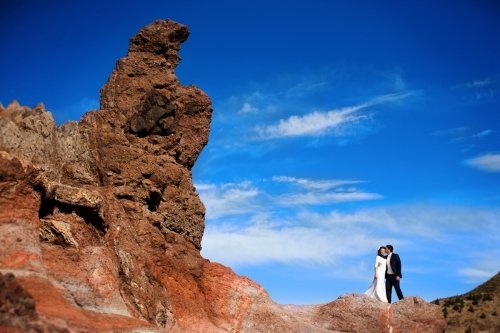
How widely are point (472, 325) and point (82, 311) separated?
75.3 feet

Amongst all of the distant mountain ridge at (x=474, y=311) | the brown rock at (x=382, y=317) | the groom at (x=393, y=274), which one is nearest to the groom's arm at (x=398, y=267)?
the groom at (x=393, y=274)

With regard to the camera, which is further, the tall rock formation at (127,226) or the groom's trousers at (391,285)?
the groom's trousers at (391,285)

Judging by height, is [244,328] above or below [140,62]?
below

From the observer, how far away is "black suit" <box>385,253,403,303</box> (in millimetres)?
36062

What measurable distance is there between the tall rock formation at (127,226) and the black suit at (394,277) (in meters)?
1.77

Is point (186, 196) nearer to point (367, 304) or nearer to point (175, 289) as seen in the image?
point (175, 289)

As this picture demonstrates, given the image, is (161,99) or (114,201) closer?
(114,201)

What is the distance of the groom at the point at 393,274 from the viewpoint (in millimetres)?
36094

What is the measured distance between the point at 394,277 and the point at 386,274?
0.59 m

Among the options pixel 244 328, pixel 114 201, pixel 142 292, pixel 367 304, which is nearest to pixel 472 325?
pixel 367 304

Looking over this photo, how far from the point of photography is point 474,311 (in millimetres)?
35594

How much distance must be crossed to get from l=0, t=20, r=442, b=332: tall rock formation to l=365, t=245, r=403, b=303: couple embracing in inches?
60.6

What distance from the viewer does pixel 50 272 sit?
80.8 feet

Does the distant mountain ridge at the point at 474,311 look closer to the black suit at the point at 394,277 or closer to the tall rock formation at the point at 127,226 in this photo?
the tall rock formation at the point at 127,226
